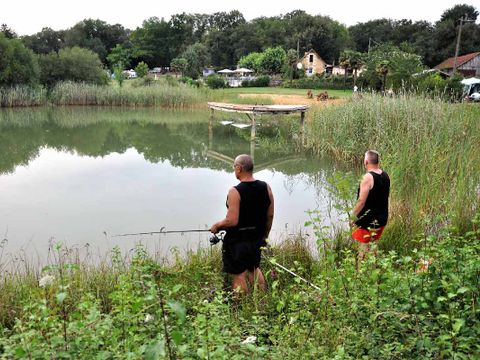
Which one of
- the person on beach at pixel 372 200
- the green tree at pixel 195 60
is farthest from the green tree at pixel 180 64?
the person on beach at pixel 372 200

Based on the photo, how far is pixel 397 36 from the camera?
6562 cm

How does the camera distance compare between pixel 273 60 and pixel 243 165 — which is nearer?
pixel 243 165

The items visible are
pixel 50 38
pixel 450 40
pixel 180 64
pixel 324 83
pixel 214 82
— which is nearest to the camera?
pixel 214 82

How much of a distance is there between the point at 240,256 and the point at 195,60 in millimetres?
55732

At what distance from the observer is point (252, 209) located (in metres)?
4.04

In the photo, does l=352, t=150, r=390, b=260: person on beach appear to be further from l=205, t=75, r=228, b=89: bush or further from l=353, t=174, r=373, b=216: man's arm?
l=205, t=75, r=228, b=89: bush

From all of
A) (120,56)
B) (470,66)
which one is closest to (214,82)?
(470,66)

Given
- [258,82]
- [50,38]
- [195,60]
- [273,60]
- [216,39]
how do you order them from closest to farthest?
[258,82] < [273,60] < [195,60] < [216,39] < [50,38]

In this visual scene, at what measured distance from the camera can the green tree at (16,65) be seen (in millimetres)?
26266

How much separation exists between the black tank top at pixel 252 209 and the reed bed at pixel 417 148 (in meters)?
1.39

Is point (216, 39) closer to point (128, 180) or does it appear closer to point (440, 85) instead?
point (440, 85)

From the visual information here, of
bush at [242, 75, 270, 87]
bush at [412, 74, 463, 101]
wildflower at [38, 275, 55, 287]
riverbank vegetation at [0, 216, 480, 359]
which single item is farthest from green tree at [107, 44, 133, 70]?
riverbank vegetation at [0, 216, 480, 359]

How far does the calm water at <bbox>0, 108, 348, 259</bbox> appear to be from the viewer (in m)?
6.80

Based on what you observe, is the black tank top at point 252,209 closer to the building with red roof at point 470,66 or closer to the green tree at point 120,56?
the building with red roof at point 470,66
